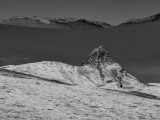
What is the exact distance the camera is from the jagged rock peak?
4250cm

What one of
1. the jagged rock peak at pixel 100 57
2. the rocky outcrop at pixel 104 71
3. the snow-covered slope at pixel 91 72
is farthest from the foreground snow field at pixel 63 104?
the jagged rock peak at pixel 100 57

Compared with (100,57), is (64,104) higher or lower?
lower

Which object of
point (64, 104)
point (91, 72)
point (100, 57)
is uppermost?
point (100, 57)

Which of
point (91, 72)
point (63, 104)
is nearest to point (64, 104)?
point (63, 104)

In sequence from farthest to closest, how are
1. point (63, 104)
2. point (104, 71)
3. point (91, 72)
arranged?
point (104, 71), point (91, 72), point (63, 104)

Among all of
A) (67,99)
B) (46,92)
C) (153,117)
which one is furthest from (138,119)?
(46,92)

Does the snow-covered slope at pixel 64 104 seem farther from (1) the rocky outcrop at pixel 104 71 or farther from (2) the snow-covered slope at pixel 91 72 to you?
(1) the rocky outcrop at pixel 104 71

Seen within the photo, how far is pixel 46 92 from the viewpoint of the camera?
17391 millimetres

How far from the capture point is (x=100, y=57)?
4284cm

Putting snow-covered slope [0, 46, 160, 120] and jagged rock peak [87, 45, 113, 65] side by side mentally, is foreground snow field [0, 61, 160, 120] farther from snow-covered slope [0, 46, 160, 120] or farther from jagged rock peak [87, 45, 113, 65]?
jagged rock peak [87, 45, 113, 65]

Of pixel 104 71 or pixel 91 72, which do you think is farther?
pixel 104 71

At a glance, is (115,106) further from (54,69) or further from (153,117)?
(54,69)

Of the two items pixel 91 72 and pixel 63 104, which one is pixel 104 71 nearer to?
pixel 91 72

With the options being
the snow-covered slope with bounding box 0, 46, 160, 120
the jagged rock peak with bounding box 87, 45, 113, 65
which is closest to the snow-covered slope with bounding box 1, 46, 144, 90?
the jagged rock peak with bounding box 87, 45, 113, 65
